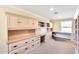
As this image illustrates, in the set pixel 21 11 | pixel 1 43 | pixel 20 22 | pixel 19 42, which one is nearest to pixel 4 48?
pixel 1 43

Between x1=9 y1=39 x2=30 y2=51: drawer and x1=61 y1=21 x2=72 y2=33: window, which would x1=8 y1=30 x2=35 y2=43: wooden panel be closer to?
x1=9 y1=39 x2=30 y2=51: drawer

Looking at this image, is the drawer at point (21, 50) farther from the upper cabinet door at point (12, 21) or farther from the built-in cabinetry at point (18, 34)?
the upper cabinet door at point (12, 21)

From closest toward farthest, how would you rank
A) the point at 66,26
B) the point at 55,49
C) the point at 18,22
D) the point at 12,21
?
the point at 12,21 → the point at 18,22 → the point at 55,49 → the point at 66,26

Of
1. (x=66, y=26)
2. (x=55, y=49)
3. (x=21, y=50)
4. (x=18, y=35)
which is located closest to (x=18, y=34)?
(x=18, y=35)

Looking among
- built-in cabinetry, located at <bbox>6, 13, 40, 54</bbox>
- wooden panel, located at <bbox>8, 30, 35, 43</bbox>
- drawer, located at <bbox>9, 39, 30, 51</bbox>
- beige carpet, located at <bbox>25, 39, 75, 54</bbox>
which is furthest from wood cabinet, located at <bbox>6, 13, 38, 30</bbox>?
beige carpet, located at <bbox>25, 39, 75, 54</bbox>

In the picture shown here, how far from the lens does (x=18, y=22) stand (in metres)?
2.96

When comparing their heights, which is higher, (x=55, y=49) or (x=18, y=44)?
(x=18, y=44)

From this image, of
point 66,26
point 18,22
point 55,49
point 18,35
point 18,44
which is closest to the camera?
point 18,44

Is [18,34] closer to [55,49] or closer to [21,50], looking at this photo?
[21,50]

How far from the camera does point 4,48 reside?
7.68ft

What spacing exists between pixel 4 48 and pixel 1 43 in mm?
179

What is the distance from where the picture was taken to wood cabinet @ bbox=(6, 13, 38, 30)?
2.55 metres
